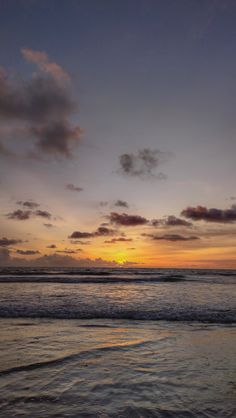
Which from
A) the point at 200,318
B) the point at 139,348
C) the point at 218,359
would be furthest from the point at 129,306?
the point at 218,359

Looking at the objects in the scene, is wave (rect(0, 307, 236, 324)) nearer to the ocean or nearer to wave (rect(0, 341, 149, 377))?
the ocean

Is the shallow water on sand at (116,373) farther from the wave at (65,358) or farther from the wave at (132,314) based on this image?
the wave at (132,314)

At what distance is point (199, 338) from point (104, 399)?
15.2 feet

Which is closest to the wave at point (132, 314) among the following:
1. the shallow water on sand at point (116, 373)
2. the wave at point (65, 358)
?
the shallow water on sand at point (116, 373)

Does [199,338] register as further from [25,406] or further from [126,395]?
[25,406]

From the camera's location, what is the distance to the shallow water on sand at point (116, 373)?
12.9 ft

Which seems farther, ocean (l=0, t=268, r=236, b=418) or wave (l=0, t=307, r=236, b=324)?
wave (l=0, t=307, r=236, b=324)

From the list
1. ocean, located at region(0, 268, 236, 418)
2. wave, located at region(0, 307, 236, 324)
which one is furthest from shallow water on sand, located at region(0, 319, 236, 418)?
wave, located at region(0, 307, 236, 324)

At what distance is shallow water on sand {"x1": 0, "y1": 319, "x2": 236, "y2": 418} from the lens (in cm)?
393

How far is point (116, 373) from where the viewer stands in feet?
17.3

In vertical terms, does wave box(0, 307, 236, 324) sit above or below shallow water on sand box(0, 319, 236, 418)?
below

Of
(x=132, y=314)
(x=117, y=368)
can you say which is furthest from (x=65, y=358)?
(x=132, y=314)

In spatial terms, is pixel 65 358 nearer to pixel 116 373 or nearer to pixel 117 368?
pixel 117 368

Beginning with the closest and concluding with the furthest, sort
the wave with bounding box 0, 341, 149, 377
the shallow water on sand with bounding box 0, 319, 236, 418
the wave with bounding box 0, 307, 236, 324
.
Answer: the shallow water on sand with bounding box 0, 319, 236, 418
the wave with bounding box 0, 341, 149, 377
the wave with bounding box 0, 307, 236, 324
